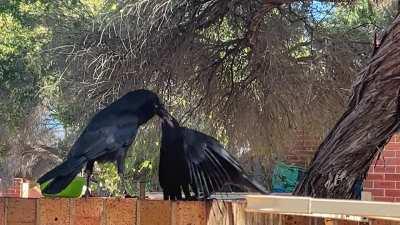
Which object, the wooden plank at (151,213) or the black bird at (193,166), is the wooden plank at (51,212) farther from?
the black bird at (193,166)

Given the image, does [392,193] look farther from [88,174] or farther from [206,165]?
[88,174]

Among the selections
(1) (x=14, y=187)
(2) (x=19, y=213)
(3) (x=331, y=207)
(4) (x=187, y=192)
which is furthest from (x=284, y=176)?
(3) (x=331, y=207)

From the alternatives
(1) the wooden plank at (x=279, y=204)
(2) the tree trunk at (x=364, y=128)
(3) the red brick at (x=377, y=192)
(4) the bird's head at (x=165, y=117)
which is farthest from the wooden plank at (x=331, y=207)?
(3) the red brick at (x=377, y=192)

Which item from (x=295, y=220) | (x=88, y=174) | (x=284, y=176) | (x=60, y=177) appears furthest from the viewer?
(x=284, y=176)

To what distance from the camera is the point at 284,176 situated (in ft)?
34.4

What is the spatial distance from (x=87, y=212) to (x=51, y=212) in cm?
13

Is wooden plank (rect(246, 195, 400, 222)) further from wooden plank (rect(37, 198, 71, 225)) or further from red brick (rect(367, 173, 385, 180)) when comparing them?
red brick (rect(367, 173, 385, 180))

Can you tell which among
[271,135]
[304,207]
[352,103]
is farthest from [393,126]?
[271,135]

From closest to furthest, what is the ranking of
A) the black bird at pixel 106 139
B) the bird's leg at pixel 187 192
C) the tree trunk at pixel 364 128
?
the black bird at pixel 106 139 → the bird's leg at pixel 187 192 → the tree trunk at pixel 364 128

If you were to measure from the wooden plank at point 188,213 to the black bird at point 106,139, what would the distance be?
41 cm

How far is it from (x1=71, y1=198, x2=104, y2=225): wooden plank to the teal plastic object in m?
7.61

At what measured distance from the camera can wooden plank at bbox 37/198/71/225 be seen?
260 centimetres

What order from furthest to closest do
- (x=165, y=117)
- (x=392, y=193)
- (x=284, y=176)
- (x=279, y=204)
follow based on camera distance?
(x=284, y=176), (x=392, y=193), (x=165, y=117), (x=279, y=204)

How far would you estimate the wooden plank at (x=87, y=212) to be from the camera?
8.63 ft
